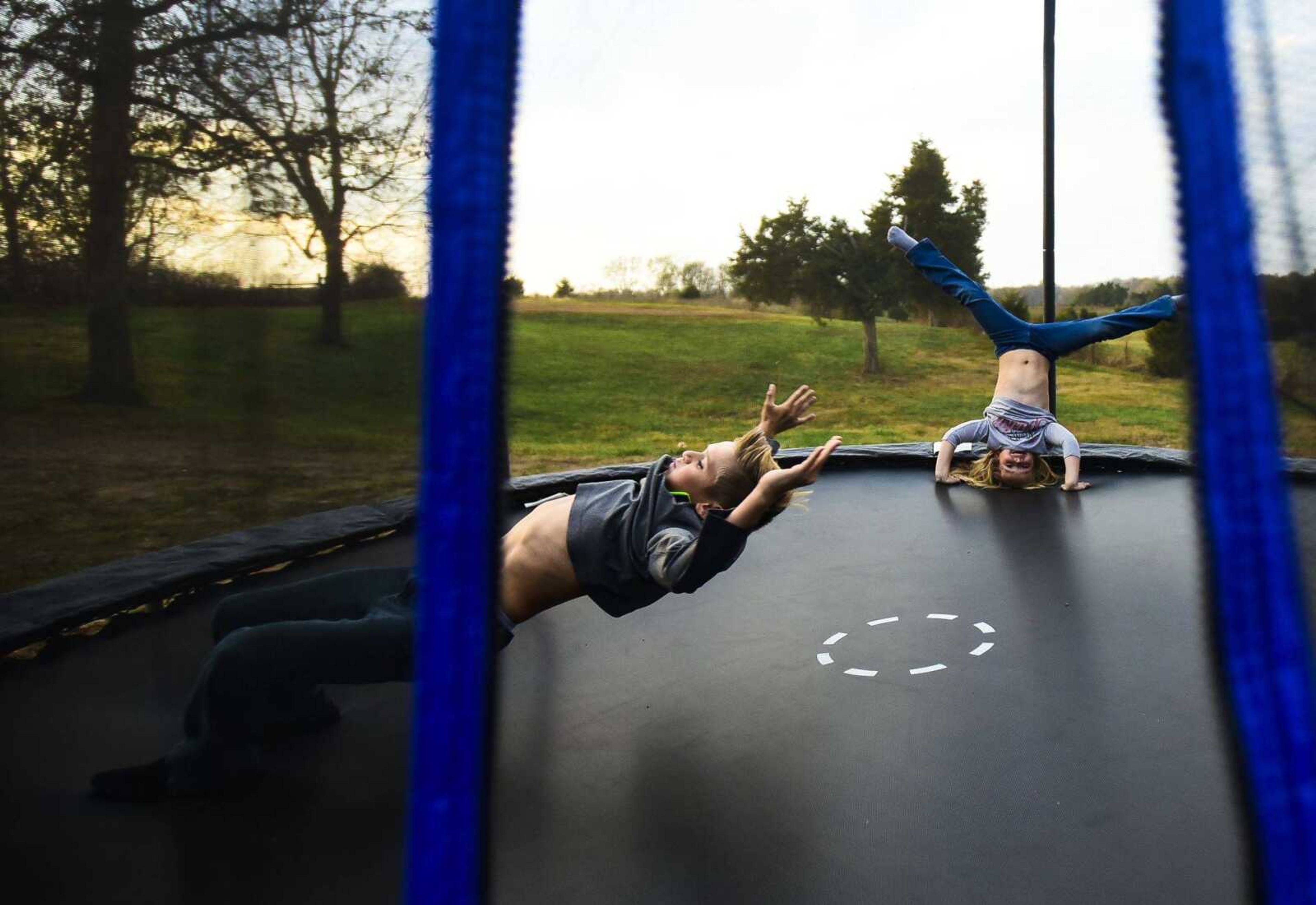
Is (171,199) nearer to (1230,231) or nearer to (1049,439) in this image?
(1230,231)

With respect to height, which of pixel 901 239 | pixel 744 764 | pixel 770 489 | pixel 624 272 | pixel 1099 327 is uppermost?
pixel 624 272

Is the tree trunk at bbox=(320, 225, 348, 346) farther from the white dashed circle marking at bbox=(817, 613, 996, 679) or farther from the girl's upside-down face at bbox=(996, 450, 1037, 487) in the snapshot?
the girl's upside-down face at bbox=(996, 450, 1037, 487)

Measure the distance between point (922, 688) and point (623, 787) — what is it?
2.08ft

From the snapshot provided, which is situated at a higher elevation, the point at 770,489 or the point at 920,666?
the point at 770,489

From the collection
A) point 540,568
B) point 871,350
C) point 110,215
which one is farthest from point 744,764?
point 871,350

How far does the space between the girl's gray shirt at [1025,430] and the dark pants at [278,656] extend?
2.56m

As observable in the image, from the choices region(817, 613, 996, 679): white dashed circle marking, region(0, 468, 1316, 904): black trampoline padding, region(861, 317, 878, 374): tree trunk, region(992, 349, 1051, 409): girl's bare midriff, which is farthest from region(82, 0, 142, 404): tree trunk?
region(861, 317, 878, 374): tree trunk

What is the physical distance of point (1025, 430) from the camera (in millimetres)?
3455

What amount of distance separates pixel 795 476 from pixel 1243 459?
57cm

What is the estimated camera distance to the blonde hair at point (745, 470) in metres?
1.62

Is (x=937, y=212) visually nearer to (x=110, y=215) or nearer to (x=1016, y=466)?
(x=1016, y=466)

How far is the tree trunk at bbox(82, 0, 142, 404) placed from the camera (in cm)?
103

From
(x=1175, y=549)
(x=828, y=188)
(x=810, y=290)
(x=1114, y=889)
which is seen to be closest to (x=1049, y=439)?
(x=1175, y=549)

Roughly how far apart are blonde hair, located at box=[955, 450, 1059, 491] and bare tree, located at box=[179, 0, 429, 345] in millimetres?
2865
